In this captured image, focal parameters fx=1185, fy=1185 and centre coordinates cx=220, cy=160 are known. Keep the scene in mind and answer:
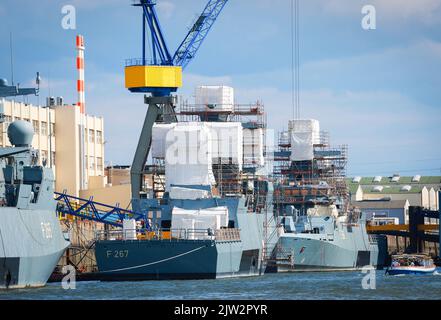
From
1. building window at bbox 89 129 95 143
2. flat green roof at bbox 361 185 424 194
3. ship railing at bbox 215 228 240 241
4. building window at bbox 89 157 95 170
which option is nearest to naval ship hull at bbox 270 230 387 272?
ship railing at bbox 215 228 240 241

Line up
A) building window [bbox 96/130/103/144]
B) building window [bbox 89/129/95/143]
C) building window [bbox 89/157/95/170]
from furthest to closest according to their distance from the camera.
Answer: building window [bbox 96/130/103/144] < building window [bbox 89/129/95/143] < building window [bbox 89/157/95/170]

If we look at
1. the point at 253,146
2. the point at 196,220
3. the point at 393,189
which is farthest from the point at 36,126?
the point at 393,189

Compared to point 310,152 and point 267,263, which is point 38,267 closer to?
point 267,263

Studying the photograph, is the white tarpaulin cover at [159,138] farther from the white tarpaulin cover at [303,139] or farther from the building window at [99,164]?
the white tarpaulin cover at [303,139]

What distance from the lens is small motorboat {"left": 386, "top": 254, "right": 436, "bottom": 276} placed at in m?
70.8

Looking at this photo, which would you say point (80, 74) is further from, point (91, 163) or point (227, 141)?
point (227, 141)

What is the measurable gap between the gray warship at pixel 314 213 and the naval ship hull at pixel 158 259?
16.9 m

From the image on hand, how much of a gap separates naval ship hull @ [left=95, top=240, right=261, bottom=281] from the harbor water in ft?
4.69

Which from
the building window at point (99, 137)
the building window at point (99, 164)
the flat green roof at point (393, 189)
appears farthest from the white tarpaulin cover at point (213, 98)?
the flat green roof at point (393, 189)

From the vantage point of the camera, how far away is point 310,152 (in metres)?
94.4

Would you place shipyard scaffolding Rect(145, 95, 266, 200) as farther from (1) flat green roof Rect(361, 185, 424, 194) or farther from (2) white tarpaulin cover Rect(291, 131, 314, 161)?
(1) flat green roof Rect(361, 185, 424, 194)

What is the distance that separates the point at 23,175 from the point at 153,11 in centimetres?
2931

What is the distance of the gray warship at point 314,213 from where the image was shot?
3164 inches
